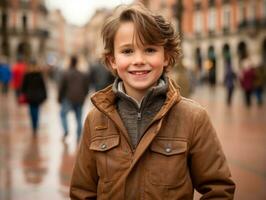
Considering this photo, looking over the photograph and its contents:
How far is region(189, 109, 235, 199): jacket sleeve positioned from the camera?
245 centimetres

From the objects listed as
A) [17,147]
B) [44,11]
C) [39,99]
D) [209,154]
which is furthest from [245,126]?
[44,11]

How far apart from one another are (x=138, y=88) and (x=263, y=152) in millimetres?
7172

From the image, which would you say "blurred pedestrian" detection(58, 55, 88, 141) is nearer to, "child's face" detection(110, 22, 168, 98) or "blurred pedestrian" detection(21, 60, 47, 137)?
"blurred pedestrian" detection(21, 60, 47, 137)

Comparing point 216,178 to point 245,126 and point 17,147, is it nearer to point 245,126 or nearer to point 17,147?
point 17,147

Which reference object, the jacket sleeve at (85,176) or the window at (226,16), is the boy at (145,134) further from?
the window at (226,16)

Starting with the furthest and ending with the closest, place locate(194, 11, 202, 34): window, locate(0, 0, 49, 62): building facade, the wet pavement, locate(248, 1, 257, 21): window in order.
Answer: locate(0, 0, 49, 62): building facade
locate(194, 11, 202, 34): window
locate(248, 1, 257, 21): window
the wet pavement

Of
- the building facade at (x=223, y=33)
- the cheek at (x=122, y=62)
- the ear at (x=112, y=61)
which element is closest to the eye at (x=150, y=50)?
the cheek at (x=122, y=62)

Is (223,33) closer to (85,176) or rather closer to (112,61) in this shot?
(112,61)

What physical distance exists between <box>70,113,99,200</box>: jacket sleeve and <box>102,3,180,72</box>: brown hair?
0.45m

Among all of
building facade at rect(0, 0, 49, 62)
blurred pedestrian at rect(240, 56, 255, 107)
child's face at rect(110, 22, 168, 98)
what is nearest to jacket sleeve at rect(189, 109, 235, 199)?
child's face at rect(110, 22, 168, 98)

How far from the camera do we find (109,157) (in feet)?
8.11

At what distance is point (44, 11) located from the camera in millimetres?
84938

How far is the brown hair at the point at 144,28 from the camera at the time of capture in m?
2.47

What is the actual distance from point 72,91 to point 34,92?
1505mm
